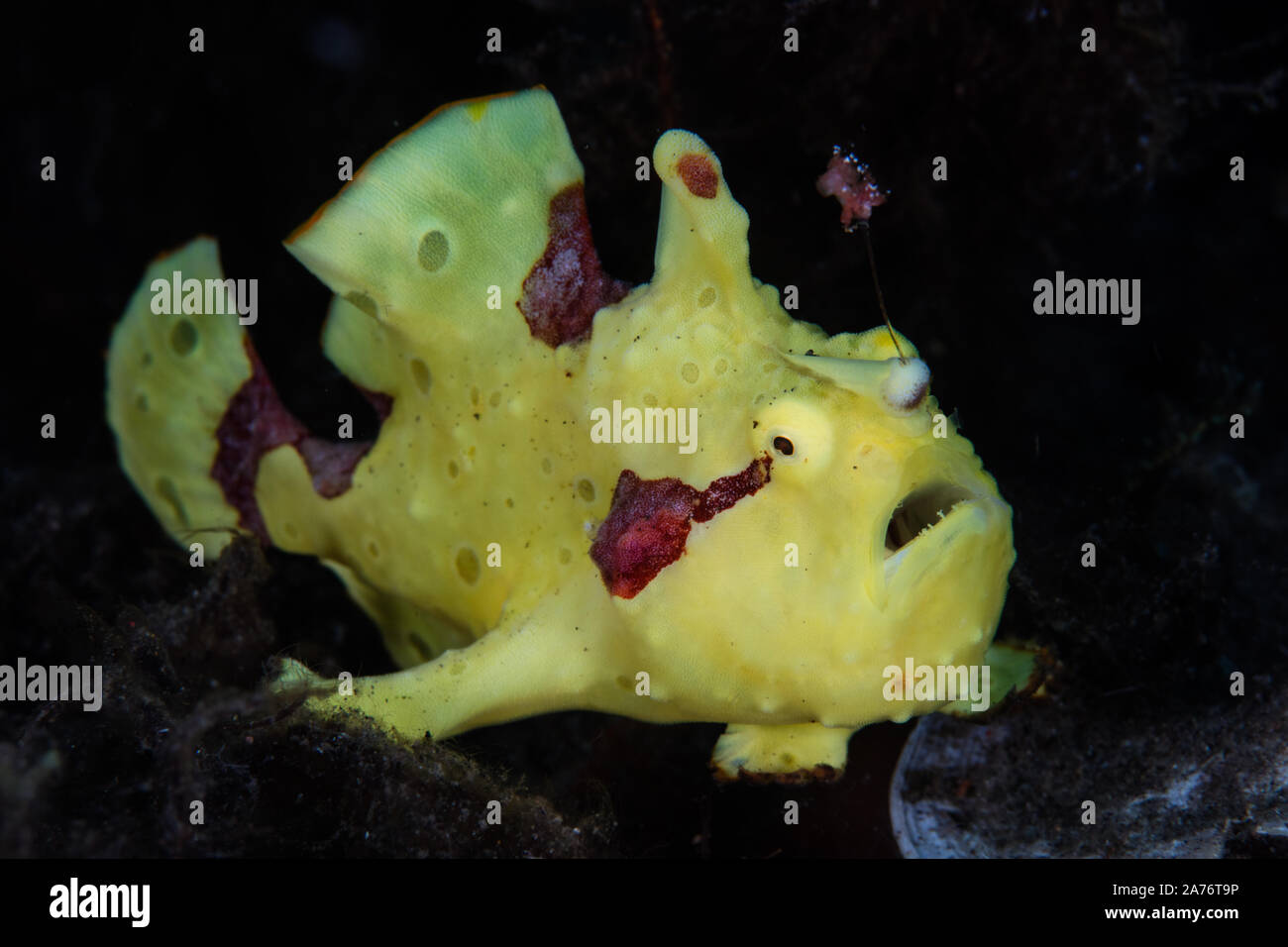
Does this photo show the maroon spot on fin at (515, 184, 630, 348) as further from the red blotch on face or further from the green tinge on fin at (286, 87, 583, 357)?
the red blotch on face

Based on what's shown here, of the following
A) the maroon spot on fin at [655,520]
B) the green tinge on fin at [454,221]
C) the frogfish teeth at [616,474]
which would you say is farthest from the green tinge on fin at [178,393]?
the maroon spot on fin at [655,520]

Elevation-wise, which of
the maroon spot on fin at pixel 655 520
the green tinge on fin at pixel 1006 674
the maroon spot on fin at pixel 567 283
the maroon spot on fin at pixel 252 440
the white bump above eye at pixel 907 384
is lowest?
the green tinge on fin at pixel 1006 674

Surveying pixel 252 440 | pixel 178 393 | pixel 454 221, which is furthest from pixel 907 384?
pixel 178 393

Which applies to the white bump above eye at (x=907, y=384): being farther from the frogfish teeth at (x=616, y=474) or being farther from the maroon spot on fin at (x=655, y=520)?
the maroon spot on fin at (x=655, y=520)

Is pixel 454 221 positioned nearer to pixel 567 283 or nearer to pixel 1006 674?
pixel 567 283

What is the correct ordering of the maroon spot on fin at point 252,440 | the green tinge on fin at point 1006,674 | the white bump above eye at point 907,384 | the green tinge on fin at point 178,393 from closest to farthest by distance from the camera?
the white bump above eye at point 907,384 → the green tinge on fin at point 1006,674 → the maroon spot on fin at point 252,440 → the green tinge on fin at point 178,393

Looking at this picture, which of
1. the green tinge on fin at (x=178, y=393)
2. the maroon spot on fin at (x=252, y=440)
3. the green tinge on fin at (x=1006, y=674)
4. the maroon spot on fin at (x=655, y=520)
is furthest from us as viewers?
the green tinge on fin at (x=178, y=393)

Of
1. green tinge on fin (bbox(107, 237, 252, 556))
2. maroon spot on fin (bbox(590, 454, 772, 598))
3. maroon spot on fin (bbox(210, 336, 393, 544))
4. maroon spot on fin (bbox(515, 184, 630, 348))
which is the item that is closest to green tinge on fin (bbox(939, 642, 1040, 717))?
maroon spot on fin (bbox(590, 454, 772, 598))
